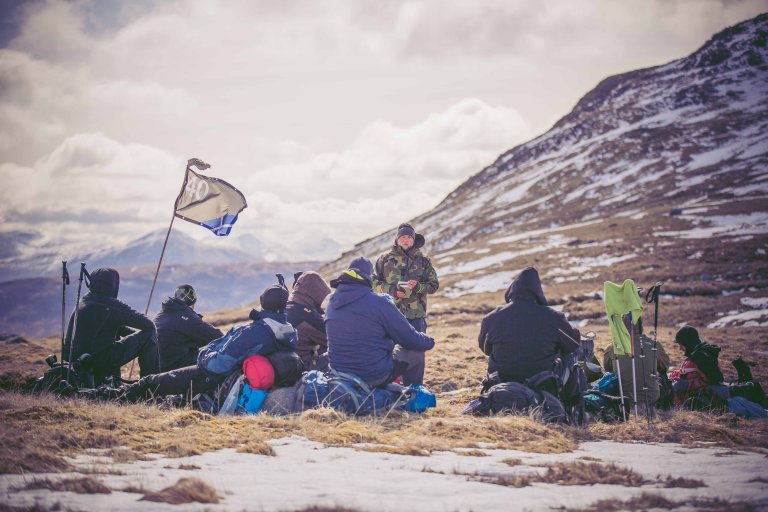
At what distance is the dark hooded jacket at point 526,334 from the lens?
8375 millimetres

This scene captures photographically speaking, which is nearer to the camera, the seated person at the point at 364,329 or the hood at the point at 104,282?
the seated person at the point at 364,329

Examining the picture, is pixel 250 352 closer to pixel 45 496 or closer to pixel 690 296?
pixel 45 496

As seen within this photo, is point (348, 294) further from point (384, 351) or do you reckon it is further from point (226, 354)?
point (226, 354)

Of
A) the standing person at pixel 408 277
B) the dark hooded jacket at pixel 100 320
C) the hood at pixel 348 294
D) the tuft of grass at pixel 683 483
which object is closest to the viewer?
the tuft of grass at pixel 683 483

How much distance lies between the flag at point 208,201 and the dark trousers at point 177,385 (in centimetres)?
554

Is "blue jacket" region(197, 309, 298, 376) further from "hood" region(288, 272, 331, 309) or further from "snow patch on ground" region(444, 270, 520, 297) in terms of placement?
"snow patch on ground" region(444, 270, 520, 297)

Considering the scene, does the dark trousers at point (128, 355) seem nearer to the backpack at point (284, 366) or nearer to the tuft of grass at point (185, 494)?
the backpack at point (284, 366)

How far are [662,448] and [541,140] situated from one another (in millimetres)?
127882

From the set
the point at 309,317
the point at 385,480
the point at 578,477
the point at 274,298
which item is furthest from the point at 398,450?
the point at 309,317

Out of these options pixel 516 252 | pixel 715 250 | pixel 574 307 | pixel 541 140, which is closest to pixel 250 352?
pixel 574 307

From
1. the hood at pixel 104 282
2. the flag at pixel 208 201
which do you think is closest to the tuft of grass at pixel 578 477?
the hood at pixel 104 282

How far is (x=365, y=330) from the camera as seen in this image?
874cm

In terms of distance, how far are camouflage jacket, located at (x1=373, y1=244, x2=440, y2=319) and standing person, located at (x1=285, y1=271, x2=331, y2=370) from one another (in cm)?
171

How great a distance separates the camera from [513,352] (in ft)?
27.8
